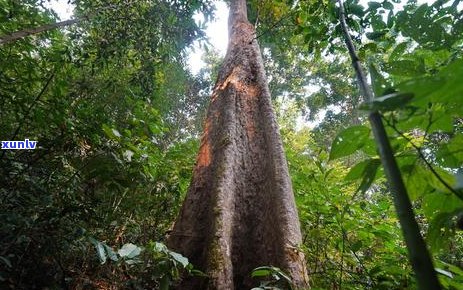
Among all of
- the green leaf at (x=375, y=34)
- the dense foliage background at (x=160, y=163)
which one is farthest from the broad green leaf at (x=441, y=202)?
the green leaf at (x=375, y=34)

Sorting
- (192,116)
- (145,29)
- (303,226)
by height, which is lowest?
(303,226)

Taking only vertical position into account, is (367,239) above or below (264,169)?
below

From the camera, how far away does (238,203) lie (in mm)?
3225

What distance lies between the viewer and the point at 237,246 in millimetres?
2887

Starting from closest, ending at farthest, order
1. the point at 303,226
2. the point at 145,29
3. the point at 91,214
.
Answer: the point at 91,214
the point at 303,226
the point at 145,29

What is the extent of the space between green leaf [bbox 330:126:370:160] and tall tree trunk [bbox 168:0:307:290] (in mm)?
1750

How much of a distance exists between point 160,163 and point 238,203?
3.74ft

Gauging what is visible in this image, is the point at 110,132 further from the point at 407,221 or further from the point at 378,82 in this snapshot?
the point at 407,221

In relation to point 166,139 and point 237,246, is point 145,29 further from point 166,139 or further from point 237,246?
point 166,139

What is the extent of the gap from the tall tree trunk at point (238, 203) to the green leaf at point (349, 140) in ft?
5.74

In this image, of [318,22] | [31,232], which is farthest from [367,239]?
[31,232]

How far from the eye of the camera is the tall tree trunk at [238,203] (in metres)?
2.59

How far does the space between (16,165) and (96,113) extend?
80 cm

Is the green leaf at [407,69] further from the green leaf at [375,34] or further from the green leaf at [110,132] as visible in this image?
the green leaf at [110,132]
